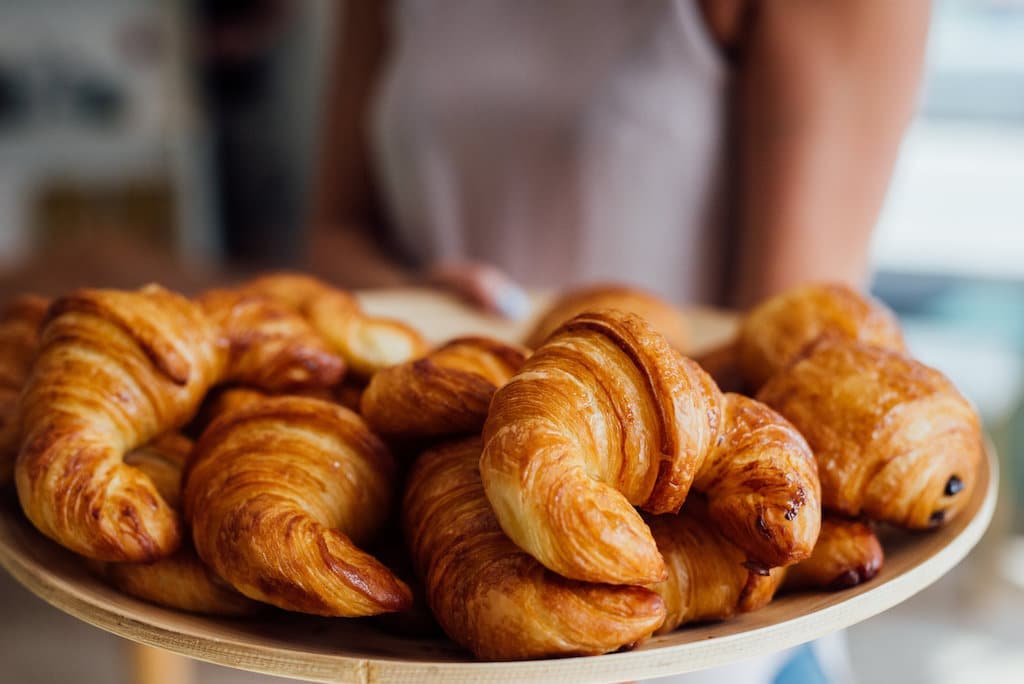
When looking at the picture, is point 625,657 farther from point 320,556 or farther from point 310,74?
point 310,74

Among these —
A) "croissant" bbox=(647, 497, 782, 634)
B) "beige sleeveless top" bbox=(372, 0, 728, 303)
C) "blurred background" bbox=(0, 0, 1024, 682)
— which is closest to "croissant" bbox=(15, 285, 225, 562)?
"croissant" bbox=(647, 497, 782, 634)

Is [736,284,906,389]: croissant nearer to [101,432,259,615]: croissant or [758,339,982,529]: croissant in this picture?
[758,339,982,529]: croissant

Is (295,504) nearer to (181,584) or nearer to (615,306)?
(181,584)

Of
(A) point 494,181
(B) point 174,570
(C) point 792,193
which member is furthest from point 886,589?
(A) point 494,181

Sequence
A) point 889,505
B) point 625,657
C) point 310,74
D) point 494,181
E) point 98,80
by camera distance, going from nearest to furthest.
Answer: point 625,657 < point 889,505 < point 494,181 < point 98,80 < point 310,74

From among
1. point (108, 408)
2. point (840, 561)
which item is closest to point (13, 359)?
point (108, 408)

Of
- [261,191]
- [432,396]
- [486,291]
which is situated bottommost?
Answer: [261,191]
